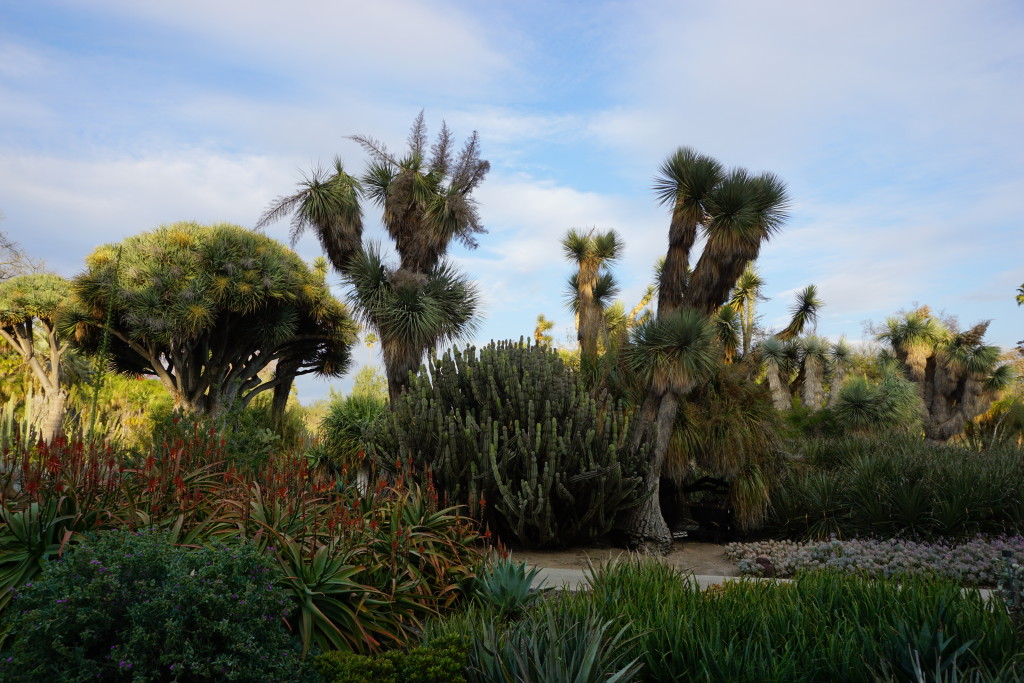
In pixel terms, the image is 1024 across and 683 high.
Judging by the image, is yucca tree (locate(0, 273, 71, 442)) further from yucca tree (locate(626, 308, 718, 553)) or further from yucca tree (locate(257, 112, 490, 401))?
yucca tree (locate(626, 308, 718, 553))

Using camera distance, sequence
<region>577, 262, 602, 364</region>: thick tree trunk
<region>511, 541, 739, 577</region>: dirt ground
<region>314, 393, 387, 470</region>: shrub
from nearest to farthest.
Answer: <region>511, 541, 739, 577</region>: dirt ground < <region>314, 393, 387, 470</region>: shrub < <region>577, 262, 602, 364</region>: thick tree trunk

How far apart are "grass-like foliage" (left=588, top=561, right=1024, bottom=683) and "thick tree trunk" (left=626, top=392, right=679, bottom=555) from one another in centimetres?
686

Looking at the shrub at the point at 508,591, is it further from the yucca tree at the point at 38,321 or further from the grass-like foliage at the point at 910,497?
the yucca tree at the point at 38,321

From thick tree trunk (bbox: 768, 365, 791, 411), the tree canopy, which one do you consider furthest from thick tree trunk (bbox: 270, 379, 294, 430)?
thick tree trunk (bbox: 768, 365, 791, 411)

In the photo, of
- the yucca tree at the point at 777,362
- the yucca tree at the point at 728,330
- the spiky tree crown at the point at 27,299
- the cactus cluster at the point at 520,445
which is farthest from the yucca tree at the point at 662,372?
the spiky tree crown at the point at 27,299

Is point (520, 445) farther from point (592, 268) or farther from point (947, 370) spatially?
point (947, 370)

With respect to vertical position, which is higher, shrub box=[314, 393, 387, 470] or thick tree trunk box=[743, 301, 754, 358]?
thick tree trunk box=[743, 301, 754, 358]

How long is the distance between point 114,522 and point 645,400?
9831mm

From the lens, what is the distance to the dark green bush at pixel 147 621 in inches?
149

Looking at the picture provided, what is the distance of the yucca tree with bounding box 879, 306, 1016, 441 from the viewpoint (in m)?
35.6

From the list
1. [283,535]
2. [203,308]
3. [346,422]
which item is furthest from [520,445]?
[203,308]

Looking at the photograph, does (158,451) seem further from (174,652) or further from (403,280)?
(403,280)

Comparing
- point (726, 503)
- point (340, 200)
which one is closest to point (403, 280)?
point (340, 200)

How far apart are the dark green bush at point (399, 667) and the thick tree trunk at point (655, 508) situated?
27.1 feet
